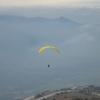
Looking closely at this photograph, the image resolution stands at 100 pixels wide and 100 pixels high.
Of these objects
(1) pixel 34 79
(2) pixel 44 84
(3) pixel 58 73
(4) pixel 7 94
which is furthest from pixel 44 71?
(4) pixel 7 94

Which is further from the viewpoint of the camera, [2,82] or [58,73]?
[58,73]

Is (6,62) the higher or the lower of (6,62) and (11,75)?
the higher

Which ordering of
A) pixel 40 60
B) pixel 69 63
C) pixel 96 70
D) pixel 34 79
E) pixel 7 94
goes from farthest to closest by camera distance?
pixel 40 60 < pixel 69 63 < pixel 96 70 < pixel 34 79 < pixel 7 94

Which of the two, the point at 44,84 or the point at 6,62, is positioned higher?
the point at 6,62

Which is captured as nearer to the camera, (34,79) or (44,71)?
(34,79)

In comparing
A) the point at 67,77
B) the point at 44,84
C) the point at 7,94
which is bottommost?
the point at 7,94

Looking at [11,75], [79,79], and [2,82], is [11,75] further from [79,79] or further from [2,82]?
[79,79]

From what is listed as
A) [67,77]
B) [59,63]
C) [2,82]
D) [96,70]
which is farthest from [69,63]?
[2,82]

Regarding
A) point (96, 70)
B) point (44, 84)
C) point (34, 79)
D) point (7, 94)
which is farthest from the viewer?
point (96, 70)

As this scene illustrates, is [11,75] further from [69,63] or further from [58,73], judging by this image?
[69,63]
